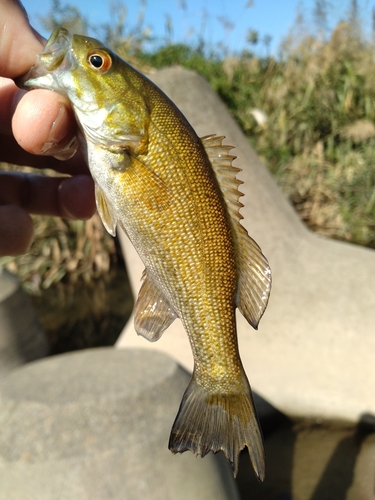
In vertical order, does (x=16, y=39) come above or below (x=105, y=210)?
above

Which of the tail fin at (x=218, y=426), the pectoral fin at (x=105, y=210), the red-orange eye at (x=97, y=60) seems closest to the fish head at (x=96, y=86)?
the red-orange eye at (x=97, y=60)

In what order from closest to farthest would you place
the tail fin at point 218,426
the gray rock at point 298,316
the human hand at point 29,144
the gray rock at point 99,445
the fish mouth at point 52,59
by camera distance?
1. the tail fin at point 218,426
2. the fish mouth at point 52,59
3. the human hand at point 29,144
4. the gray rock at point 99,445
5. the gray rock at point 298,316

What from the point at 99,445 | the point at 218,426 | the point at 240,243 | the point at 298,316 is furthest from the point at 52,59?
the point at 298,316

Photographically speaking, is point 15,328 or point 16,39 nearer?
point 16,39

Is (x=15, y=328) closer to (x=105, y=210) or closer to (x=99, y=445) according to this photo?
(x=99, y=445)

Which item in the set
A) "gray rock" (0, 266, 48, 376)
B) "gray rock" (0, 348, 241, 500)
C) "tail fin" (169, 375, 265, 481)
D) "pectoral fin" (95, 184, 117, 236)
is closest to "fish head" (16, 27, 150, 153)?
"pectoral fin" (95, 184, 117, 236)

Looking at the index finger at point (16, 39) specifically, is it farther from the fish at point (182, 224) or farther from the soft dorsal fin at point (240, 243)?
the soft dorsal fin at point (240, 243)

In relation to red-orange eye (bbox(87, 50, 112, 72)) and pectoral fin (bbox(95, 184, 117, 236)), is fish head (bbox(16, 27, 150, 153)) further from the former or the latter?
pectoral fin (bbox(95, 184, 117, 236))

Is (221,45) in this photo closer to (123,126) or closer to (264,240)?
(264,240)
